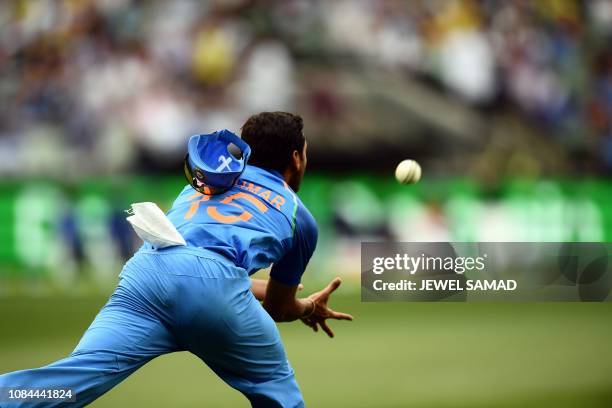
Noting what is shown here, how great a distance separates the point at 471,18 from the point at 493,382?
973 cm

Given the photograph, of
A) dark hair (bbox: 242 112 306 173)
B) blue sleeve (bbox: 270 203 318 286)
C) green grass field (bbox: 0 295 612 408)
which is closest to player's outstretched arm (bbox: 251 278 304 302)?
blue sleeve (bbox: 270 203 318 286)

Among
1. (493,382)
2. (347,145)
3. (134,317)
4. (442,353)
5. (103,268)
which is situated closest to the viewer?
(134,317)

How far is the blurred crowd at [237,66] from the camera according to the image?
13992 mm

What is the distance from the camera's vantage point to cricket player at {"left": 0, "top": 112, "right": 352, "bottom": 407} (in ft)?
11.5

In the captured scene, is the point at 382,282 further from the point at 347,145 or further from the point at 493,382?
the point at 347,145

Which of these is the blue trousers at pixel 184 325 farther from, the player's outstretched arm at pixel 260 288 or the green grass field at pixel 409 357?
the green grass field at pixel 409 357

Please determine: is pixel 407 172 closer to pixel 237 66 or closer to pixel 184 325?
pixel 184 325

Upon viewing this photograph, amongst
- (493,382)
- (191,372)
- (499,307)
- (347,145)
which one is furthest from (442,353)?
(347,145)

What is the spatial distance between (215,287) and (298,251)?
61 cm

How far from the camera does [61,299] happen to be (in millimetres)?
11633

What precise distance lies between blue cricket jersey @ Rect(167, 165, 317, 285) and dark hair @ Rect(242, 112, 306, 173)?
0.21ft

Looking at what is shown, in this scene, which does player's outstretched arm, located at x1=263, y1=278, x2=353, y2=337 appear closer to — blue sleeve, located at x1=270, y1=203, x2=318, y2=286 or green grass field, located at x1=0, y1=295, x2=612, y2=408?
blue sleeve, located at x1=270, y1=203, x2=318, y2=286

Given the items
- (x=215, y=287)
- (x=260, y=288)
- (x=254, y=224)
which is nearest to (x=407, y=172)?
(x=260, y=288)

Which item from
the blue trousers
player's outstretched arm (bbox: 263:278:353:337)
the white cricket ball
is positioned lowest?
the blue trousers
